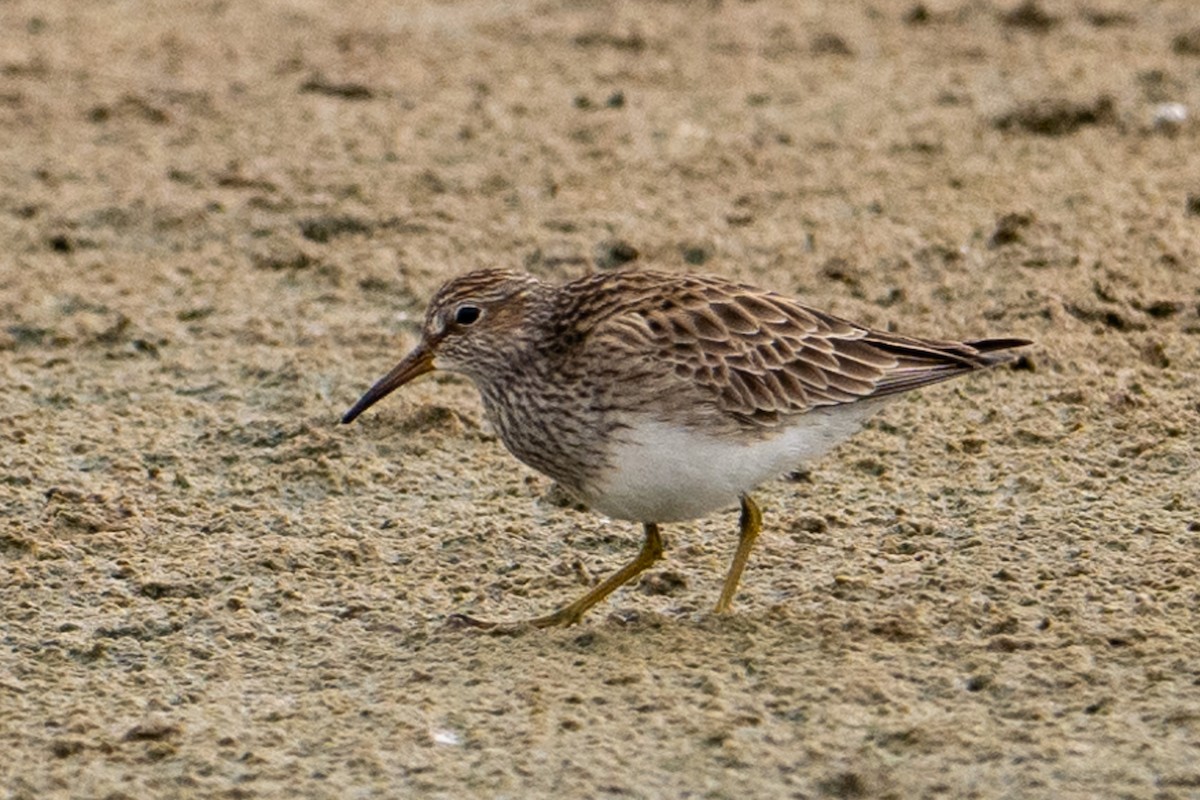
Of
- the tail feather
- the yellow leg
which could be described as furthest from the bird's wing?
the yellow leg

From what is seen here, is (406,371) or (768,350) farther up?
(768,350)

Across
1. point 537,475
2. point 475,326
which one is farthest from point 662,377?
point 537,475

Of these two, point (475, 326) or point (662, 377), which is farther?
point (475, 326)

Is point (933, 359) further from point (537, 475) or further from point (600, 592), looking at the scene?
point (537, 475)

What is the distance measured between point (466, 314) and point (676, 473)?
3.08ft

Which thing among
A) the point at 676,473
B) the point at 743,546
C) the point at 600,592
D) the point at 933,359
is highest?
the point at 933,359

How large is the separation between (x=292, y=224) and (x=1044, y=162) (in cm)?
317

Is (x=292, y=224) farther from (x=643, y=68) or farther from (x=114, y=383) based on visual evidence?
(x=643, y=68)

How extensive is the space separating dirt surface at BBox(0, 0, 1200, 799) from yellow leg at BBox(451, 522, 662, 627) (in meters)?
0.08

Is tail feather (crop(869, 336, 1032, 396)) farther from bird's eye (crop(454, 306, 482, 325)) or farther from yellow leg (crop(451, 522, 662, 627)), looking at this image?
bird's eye (crop(454, 306, 482, 325))

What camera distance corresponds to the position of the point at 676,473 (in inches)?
218

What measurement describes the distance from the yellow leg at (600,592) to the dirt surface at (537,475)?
0.28ft

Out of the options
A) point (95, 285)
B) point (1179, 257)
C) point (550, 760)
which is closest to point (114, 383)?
point (95, 285)

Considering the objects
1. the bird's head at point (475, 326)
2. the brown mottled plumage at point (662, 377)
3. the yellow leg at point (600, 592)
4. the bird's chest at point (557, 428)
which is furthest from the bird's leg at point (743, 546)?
the bird's head at point (475, 326)
